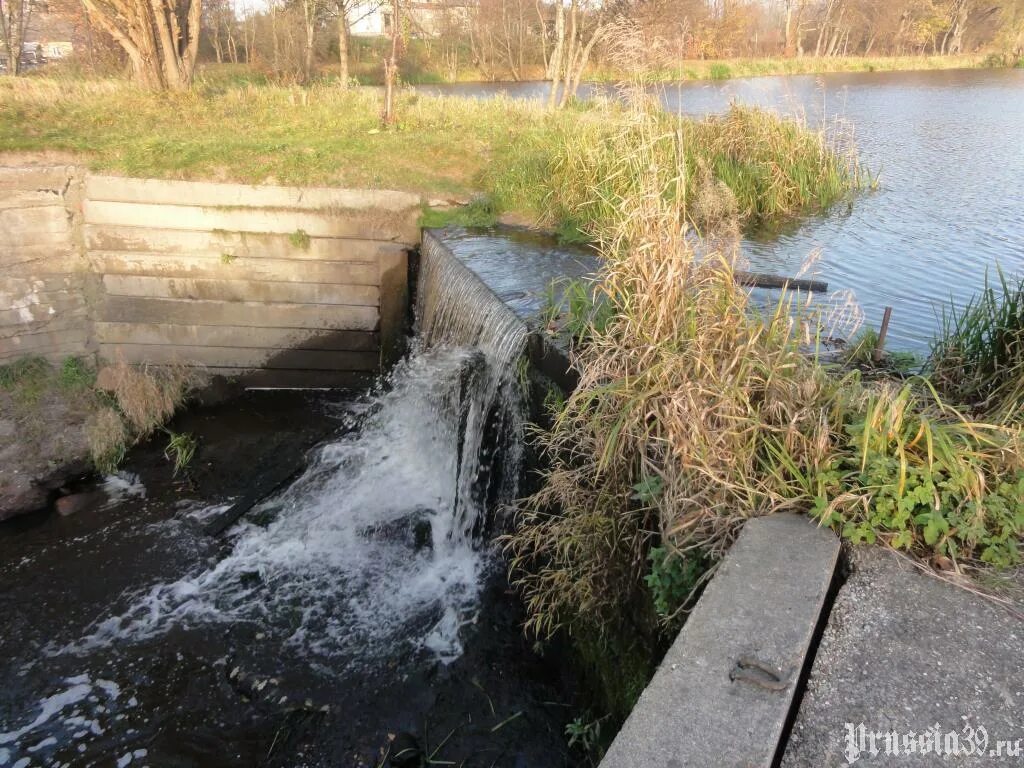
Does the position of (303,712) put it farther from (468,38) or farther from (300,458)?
(468,38)

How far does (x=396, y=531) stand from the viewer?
14.9 ft

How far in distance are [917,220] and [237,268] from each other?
22.6 ft

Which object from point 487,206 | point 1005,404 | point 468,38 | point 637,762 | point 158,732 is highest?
point 468,38

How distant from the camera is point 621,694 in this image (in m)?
2.75

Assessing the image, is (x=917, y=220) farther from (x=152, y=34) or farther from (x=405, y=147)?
(x=152, y=34)

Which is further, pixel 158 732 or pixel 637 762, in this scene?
pixel 158 732

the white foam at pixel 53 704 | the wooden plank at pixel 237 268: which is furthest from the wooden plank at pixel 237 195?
the white foam at pixel 53 704

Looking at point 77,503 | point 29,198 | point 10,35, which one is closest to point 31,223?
point 29,198

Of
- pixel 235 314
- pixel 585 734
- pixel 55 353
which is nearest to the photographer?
pixel 585 734

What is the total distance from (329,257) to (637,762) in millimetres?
5764

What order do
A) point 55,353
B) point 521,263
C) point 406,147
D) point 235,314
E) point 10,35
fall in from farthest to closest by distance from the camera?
1. point 10,35
2. point 406,147
3. point 235,314
4. point 55,353
5. point 521,263

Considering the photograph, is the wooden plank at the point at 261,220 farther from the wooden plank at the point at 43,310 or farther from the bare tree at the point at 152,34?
the bare tree at the point at 152,34

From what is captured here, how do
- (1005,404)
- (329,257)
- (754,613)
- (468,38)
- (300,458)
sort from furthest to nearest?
(468,38) → (329,257) → (300,458) → (1005,404) → (754,613)

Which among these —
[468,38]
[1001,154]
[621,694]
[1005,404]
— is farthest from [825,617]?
[468,38]
